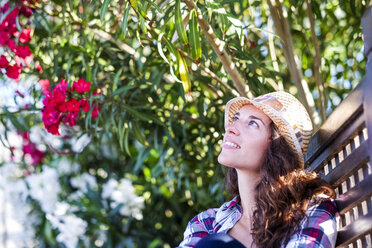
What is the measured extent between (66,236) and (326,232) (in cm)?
268

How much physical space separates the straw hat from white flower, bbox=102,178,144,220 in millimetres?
2175

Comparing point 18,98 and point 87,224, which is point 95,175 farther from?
point 18,98

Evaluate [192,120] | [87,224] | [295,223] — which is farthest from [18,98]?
[295,223]

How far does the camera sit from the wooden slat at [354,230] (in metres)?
1.12

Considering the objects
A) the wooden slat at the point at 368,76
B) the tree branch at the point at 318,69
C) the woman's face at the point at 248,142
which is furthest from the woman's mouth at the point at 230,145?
the tree branch at the point at 318,69

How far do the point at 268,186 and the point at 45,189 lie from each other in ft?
8.41

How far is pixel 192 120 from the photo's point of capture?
103 inches

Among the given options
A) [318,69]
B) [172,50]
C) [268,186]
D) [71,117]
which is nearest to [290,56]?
[318,69]

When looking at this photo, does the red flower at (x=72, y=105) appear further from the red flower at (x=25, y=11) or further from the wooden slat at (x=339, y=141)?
the wooden slat at (x=339, y=141)

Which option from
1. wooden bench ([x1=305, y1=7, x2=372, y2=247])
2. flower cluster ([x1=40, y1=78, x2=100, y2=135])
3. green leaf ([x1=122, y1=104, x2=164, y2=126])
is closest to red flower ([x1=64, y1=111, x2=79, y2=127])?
flower cluster ([x1=40, y1=78, x2=100, y2=135])

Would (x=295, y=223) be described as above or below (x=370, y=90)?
below

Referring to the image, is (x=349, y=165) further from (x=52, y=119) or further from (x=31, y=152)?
(x=31, y=152)

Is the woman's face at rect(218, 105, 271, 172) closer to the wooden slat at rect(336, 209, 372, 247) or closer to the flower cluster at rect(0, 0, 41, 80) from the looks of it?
the wooden slat at rect(336, 209, 372, 247)

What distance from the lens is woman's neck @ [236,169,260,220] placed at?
1.56 meters
